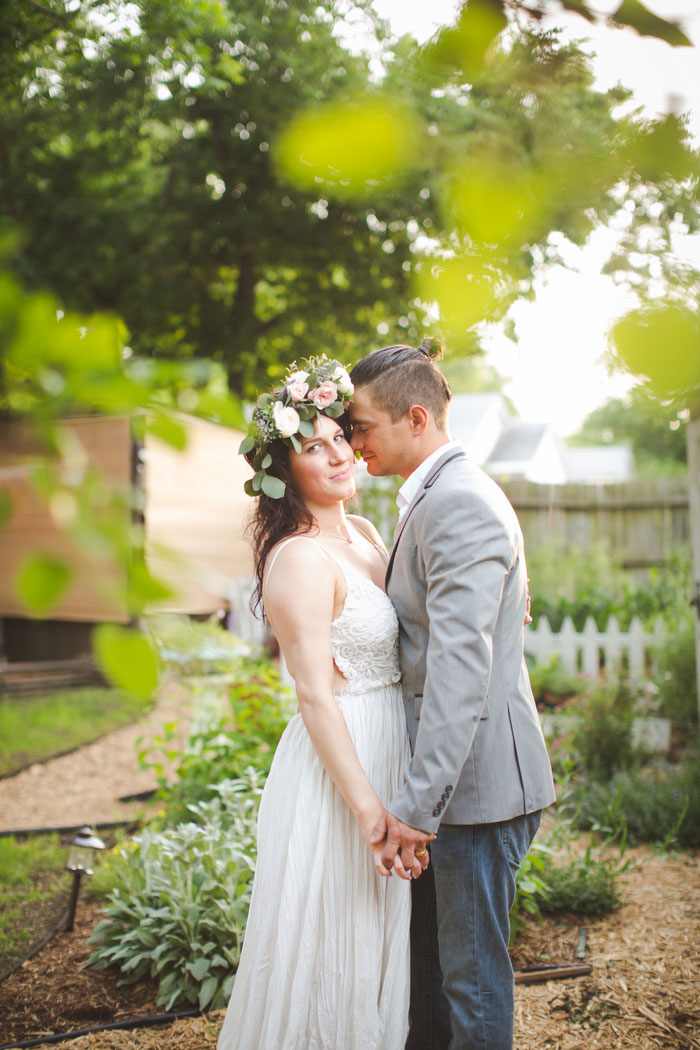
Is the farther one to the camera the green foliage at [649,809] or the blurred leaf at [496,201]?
the green foliage at [649,809]

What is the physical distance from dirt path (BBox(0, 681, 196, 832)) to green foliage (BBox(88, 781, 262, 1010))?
4.34ft

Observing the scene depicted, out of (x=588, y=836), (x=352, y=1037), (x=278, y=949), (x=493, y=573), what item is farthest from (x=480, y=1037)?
(x=588, y=836)

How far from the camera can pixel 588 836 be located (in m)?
4.02

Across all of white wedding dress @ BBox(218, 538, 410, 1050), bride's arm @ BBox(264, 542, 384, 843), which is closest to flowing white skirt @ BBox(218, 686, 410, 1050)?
white wedding dress @ BBox(218, 538, 410, 1050)

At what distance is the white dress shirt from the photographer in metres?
2.05

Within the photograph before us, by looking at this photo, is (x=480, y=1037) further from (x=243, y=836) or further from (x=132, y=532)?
(x=132, y=532)

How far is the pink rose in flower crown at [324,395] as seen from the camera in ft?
6.89

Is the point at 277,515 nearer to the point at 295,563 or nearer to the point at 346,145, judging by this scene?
the point at 295,563

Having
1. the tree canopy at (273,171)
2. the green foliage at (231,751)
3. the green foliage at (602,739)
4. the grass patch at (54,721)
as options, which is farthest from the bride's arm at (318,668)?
the grass patch at (54,721)

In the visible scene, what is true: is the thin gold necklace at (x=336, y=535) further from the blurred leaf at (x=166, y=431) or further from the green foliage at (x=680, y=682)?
the green foliage at (x=680, y=682)

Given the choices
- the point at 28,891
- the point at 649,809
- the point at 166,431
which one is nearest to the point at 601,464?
the point at 649,809

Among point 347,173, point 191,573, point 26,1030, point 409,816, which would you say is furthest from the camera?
point 26,1030

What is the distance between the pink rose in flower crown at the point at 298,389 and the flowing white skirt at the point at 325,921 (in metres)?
0.83

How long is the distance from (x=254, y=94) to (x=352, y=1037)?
7479mm
